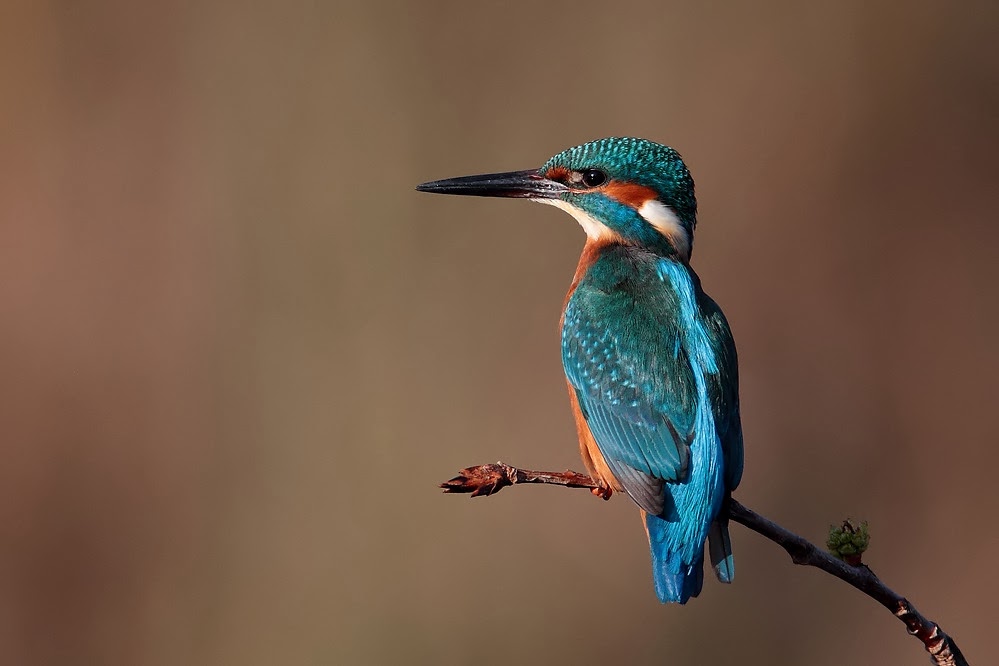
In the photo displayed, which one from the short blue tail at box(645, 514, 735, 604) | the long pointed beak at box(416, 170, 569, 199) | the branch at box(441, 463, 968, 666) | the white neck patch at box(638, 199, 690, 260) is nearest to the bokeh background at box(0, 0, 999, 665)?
the long pointed beak at box(416, 170, 569, 199)

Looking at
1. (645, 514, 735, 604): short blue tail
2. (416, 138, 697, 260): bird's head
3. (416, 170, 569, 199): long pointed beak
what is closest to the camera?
(645, 514, 735, 604): short blue tail

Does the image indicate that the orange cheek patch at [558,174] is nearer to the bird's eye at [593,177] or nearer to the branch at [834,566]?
the bird's eye at [593,177]

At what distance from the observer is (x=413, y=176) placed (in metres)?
3.82

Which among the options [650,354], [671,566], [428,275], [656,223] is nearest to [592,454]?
[650,354]

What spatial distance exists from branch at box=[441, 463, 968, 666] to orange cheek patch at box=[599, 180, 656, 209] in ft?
3.07

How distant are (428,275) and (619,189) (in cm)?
139

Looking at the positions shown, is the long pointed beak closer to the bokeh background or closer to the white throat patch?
the white throat patch

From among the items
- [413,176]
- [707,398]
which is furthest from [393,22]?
[707,398]

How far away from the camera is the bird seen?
6.79 ft

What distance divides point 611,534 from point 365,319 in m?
1.12

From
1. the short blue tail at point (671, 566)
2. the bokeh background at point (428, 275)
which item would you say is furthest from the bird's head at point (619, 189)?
the bokeh background at point (428, 275)

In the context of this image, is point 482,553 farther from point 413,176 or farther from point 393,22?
point 393,22

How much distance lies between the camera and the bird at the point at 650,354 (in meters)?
2.07

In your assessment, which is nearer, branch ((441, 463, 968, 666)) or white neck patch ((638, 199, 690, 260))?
branch ((441, 463, 968, 666))
